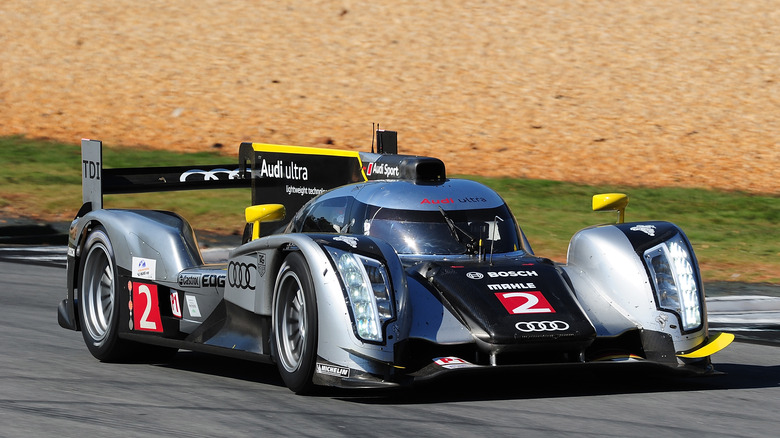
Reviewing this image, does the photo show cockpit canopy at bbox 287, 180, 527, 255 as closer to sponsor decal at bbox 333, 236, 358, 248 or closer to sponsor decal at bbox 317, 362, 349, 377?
sponsor decal at bbox 333, 236, 358, 248

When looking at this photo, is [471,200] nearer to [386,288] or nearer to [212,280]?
[386,288]

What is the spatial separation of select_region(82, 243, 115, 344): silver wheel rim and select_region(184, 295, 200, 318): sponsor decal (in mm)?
861

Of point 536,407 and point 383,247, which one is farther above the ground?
point 383,247

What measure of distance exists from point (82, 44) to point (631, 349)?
2214cm

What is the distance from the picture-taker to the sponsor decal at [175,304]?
837cm

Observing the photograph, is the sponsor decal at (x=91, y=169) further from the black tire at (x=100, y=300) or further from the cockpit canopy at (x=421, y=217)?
the cockpit canopy at (x=421, y=217)

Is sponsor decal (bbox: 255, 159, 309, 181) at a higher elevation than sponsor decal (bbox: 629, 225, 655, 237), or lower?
higher

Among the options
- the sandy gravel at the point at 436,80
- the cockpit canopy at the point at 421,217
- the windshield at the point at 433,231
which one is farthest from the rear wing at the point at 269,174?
the sandy gravel at the point at 436,80

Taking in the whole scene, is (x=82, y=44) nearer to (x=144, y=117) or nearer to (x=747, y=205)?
(x=144, y=117)

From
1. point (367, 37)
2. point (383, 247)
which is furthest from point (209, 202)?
point (383, 247)

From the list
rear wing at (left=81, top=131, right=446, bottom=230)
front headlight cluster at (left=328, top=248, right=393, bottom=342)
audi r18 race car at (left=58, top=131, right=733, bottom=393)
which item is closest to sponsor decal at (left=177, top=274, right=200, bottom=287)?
audi r18 race car at (left=58, top=131, right=733, bottom=393)

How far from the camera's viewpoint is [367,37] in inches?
1083

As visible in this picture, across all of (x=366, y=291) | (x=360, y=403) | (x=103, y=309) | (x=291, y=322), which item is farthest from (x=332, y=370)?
(x=103, y=309)

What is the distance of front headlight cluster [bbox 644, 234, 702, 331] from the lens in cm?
747
